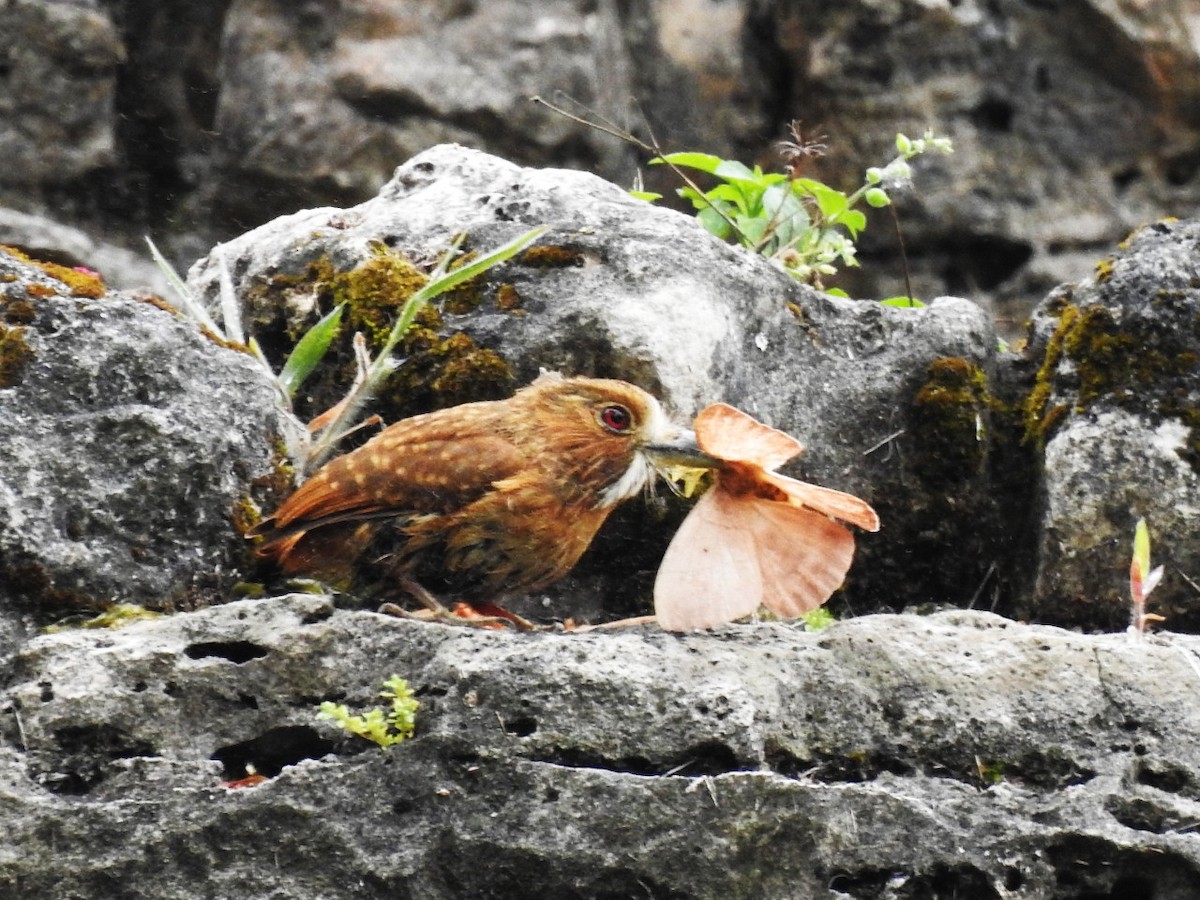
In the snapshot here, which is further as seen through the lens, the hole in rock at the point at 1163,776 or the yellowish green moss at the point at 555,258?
the yellowish green moss at the point at 555,258

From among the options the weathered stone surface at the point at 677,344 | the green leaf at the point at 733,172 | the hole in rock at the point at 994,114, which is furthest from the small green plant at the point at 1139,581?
the hole in rock at the point at 994,114

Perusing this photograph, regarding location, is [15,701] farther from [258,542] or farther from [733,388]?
[733,388]

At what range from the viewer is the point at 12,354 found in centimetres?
381

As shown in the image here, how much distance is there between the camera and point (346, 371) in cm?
461

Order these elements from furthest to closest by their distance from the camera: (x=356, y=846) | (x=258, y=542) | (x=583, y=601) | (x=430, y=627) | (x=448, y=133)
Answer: (x=448, y=133), (x=583, y=601), (x=258, y=542), (x=430, y=627), (x=356, y=846)

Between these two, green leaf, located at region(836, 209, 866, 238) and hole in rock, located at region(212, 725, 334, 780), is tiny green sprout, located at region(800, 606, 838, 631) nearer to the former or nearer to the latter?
hole in rock, located at region(212, 725, 334, 780)

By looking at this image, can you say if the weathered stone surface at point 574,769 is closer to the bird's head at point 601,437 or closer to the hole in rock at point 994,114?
the bird's head at point 601,437

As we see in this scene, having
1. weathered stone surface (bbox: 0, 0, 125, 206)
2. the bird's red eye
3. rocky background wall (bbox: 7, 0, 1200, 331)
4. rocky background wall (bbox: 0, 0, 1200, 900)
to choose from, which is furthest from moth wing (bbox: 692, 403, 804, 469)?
weathered stone surface (bbox: 0, 0, 125, 206)

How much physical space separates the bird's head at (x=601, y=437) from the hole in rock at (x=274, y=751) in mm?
948

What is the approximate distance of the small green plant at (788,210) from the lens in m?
5.48

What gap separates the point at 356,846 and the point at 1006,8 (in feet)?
27.6

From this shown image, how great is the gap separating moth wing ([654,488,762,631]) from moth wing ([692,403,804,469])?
10 cm

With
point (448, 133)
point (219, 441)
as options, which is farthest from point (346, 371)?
point (448, 133)

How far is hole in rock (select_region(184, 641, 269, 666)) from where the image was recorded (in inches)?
133
